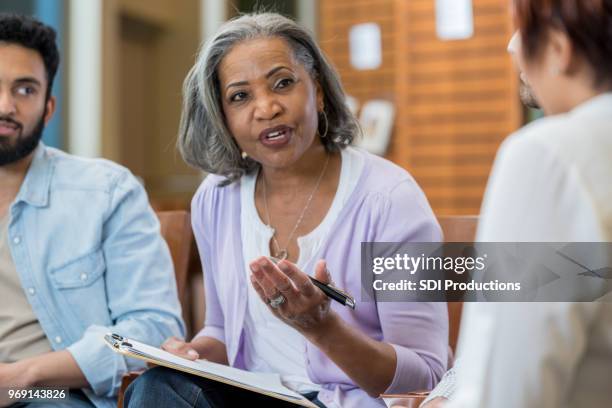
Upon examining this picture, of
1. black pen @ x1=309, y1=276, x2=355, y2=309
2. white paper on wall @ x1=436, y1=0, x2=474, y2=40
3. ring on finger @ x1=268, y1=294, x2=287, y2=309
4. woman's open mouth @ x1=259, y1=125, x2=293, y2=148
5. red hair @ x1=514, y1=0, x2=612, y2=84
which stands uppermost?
white paper on wall @ x1=436, y1=0, x2=474, y2=40

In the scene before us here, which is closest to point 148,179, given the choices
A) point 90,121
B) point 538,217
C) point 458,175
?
point 90,121

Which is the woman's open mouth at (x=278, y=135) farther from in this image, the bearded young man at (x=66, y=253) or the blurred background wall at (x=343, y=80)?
the blurred background wall at (x=343, y=80)

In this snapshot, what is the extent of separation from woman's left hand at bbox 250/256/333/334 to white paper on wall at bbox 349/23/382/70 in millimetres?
4885

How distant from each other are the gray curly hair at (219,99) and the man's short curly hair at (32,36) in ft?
1.23

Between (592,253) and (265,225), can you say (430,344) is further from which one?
(592,253)

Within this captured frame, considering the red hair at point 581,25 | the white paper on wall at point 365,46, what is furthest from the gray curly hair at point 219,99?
the white paper on wall at point 365,46

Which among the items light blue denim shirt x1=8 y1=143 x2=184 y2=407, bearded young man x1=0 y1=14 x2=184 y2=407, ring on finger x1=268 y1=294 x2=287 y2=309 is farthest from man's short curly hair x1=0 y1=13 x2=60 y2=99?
ring on finger x1=268 y1=294 x2=287 y2=309

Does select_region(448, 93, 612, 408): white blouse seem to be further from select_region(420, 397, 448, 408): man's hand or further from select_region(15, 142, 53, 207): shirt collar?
select_region(15, 142, 53, 207): shirt collar

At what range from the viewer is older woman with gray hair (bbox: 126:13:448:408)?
156 centimetres

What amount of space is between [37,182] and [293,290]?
3.11 ft

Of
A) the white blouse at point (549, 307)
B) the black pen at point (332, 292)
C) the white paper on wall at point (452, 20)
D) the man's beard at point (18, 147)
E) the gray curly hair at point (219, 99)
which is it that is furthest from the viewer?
the white paper on wall at point (452, 20)

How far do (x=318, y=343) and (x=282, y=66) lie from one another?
63 cm

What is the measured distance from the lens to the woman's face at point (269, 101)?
174 cm

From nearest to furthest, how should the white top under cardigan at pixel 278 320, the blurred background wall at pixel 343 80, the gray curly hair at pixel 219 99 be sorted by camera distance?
the white top under cardigan at pixel 278 320
the gray curly hair at pixel 219 99
the blurred background wall at pixel 343 80
